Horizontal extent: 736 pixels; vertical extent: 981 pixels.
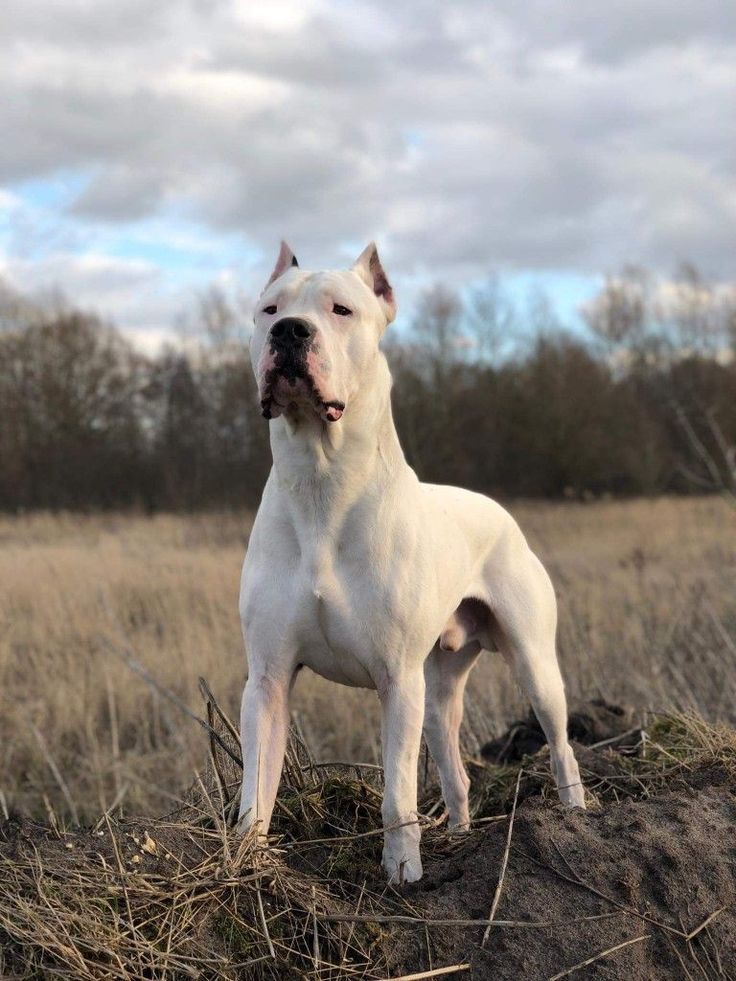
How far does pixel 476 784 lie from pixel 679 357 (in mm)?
36645

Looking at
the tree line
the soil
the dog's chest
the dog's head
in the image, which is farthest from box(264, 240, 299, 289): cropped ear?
Answer: the tree line

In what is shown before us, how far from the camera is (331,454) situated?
3229mm

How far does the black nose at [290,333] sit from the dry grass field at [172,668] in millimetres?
2177

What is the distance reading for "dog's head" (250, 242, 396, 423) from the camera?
2932 mm

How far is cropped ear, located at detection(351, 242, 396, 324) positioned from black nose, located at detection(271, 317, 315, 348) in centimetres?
62

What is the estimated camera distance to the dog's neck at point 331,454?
3.21m

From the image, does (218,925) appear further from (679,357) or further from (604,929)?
(679,357)

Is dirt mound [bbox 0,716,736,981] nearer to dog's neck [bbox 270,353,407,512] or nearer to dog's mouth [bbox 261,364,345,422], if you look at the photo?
dog's neck [bbox 270,353,407,512]

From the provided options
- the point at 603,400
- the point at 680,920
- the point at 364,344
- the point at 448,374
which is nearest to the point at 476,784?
the point at 680,920

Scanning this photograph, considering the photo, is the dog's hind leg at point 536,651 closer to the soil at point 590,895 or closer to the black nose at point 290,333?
the soil at point 590,895

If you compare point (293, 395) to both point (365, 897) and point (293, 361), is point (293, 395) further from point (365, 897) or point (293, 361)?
point (365, 897)

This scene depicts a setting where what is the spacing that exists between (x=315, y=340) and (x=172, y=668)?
→ 7.11 metres

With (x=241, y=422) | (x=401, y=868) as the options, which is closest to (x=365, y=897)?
(x=401, y=868)

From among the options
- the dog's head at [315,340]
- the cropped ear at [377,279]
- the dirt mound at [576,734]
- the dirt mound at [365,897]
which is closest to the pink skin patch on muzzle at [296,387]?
the dog's head at [315,340]
